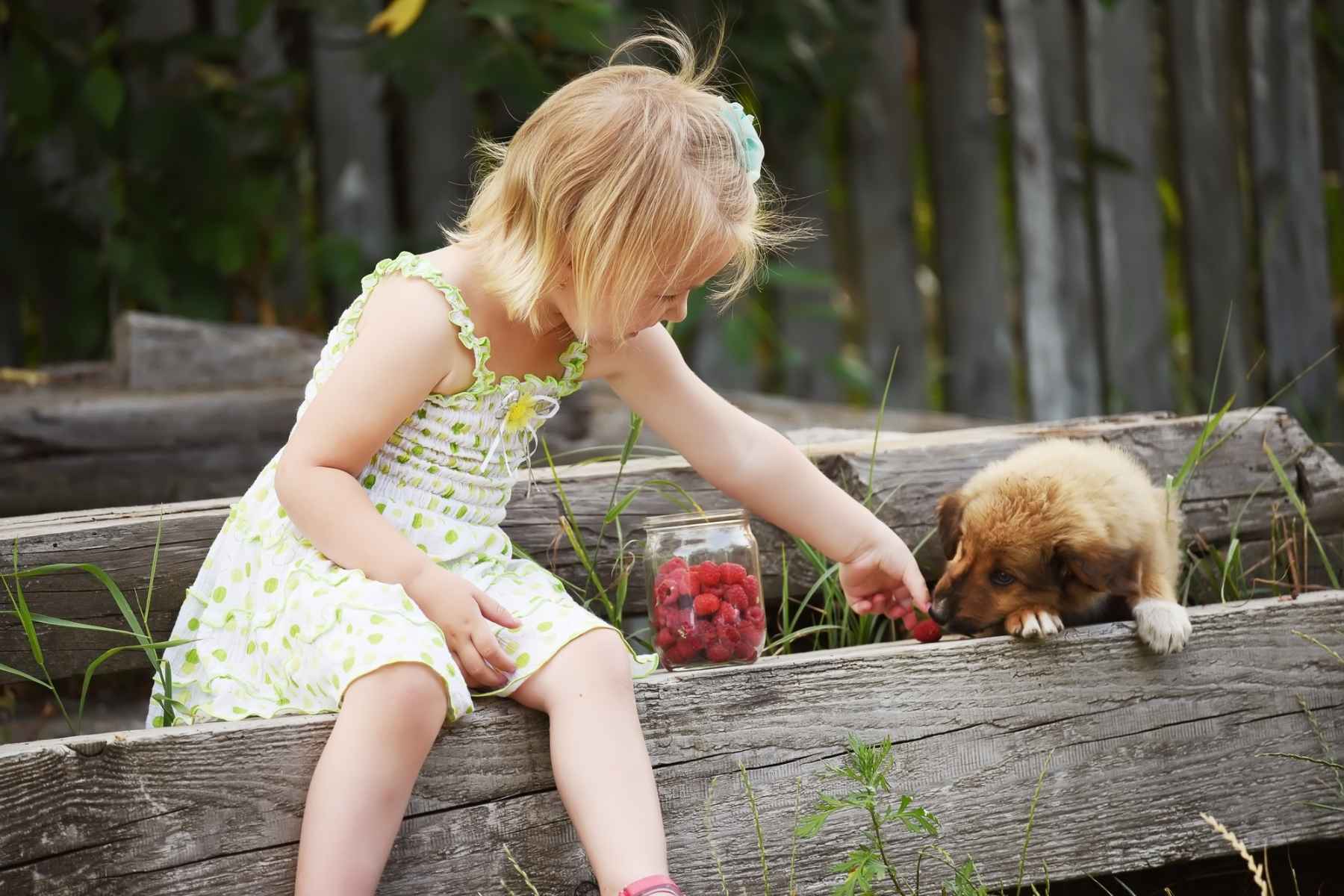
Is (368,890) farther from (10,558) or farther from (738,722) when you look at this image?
(10,558)

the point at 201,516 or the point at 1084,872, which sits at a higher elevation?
the point at 201,516

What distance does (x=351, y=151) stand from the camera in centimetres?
443

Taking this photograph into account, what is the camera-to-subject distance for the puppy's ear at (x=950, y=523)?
8.54ft

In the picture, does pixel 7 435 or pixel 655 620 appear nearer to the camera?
pixel 655 620

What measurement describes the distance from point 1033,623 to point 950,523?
32 centimetres

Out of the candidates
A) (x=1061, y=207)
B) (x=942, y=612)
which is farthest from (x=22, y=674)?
(x=1061, y=207)

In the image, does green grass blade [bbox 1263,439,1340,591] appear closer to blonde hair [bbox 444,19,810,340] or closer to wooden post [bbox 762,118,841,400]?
blonde hair [bbox 444,19,810,340]

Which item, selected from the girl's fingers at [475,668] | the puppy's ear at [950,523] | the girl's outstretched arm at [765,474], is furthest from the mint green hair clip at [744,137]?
the girl's fingers at [475,668]

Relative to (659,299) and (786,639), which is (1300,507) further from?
(659,299)

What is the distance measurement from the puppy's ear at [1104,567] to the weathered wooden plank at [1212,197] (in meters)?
2.92

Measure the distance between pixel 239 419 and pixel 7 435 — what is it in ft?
1.84

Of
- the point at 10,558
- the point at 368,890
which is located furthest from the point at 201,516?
the point at 368,890

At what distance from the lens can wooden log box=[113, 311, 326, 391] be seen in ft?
13.1

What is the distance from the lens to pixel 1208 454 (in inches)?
113
